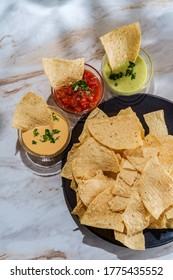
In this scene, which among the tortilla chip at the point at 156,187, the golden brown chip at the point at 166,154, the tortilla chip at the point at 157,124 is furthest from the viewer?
the tortilla chip at the point at 157,124

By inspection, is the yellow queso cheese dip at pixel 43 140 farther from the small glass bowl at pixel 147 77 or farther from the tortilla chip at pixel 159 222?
the tortilla chip at pixel 159 222

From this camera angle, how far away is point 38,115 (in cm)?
282

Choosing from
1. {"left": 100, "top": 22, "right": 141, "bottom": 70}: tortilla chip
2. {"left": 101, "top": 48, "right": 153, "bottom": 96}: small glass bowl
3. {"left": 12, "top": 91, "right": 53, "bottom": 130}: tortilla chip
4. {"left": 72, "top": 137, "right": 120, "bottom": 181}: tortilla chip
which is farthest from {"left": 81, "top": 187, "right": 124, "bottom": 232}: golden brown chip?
{"left": 100, "top": 22, "right": 141, "bottom": 70}: tortilla chip

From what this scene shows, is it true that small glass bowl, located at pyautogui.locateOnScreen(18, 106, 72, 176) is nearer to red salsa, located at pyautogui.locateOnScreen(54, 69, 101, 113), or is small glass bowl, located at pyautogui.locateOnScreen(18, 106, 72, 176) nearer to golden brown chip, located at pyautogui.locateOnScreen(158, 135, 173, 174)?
red salsa, located at pyautogui.locateOnScreen(54, 69, 101, 113)

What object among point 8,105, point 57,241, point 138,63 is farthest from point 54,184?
point 138,63

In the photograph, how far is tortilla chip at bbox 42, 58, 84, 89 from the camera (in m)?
2.88

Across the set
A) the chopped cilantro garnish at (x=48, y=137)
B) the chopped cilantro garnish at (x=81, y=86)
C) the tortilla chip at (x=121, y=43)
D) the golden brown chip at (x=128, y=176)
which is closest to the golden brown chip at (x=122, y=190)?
the golden brown chip at (x=128, y=176)

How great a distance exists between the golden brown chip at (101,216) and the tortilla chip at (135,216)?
0.11ft

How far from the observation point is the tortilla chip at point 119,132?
2.69 m

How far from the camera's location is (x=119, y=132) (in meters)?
2.72

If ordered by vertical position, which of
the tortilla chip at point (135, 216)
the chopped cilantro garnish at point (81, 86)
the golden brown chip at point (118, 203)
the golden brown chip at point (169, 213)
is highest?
the chopped cilantro garnish at point (81, 86)

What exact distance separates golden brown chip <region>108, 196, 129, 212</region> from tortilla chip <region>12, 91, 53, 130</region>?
1.60 feet

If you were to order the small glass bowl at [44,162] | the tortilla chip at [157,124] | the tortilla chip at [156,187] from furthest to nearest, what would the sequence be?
the small glass bowl at [44,162] → the tortilla chip at [157,124] → the tortilla chip at [156,187]
